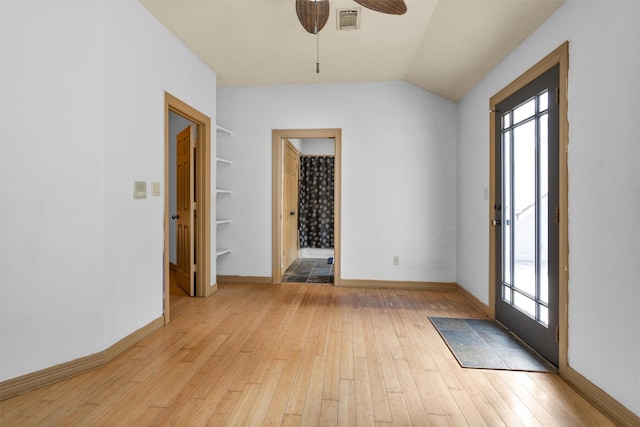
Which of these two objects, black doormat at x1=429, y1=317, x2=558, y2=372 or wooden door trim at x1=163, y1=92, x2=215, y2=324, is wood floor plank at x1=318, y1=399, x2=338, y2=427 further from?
wooden door trim at x1=163, y1=92, x2=215, y2=324

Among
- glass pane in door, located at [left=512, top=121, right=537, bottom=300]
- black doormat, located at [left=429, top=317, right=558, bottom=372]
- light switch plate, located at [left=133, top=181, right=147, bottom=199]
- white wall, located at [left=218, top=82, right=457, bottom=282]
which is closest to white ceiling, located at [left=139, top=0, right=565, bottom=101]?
white wall, located at [left=218, top=82, right=457, bottom=282]

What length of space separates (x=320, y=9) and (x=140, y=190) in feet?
6.16

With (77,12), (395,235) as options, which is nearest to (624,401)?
(395,235)

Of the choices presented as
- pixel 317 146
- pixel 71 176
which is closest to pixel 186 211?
pixel 71 176

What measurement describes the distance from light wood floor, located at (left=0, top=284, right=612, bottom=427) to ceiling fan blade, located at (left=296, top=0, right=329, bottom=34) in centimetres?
235

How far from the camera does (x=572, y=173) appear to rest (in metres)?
2.04

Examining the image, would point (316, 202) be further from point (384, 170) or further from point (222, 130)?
point (222, 130)

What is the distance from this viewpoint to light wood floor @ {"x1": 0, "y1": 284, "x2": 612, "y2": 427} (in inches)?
67.4

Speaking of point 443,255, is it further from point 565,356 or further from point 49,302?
point 49,302

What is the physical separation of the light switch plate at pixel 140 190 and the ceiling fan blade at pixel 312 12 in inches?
67.2

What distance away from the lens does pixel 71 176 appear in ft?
6.93

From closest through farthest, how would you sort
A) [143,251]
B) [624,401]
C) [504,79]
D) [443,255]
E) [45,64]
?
[624,401], [45,64], [143,251], [504,79], [443,255]

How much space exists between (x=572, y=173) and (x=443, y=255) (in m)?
2.36

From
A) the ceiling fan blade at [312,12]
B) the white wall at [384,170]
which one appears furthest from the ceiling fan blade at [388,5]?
the white wall at [384,170]
